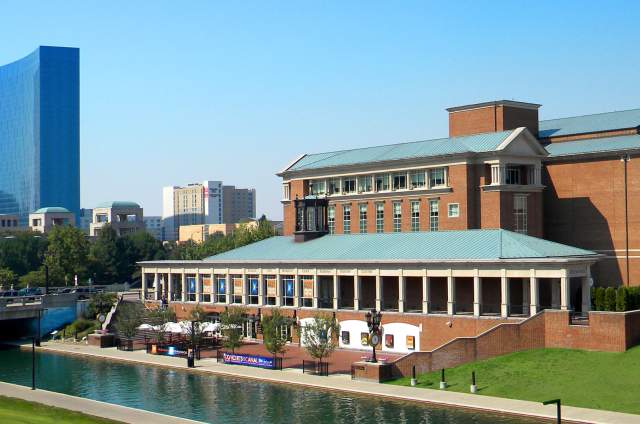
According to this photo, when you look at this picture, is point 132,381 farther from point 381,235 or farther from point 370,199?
point 370,199

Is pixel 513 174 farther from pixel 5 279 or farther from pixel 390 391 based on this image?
pixel 5 279

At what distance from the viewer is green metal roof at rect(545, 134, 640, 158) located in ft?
288

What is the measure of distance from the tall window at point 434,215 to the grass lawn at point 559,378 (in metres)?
28.1

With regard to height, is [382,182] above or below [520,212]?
above

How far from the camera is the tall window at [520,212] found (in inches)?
3499

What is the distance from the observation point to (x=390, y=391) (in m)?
60.4

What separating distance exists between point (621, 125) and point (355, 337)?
36793 mm

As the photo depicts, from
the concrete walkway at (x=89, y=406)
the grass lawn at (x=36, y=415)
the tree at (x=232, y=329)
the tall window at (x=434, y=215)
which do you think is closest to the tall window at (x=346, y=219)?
the tall window at (x=434, y=215)

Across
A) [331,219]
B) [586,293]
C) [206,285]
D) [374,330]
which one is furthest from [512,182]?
[206,285]

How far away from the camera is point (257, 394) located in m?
62.6

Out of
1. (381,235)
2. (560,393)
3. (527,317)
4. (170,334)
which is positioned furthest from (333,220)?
(560,393)

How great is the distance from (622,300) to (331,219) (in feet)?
135

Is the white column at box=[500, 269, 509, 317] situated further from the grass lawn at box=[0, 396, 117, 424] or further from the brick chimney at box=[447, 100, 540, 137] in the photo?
the grass lawn at box=[0, 396, 117, 424]

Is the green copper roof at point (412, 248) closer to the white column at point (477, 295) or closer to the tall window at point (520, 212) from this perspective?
the white column at point (477, 295)
